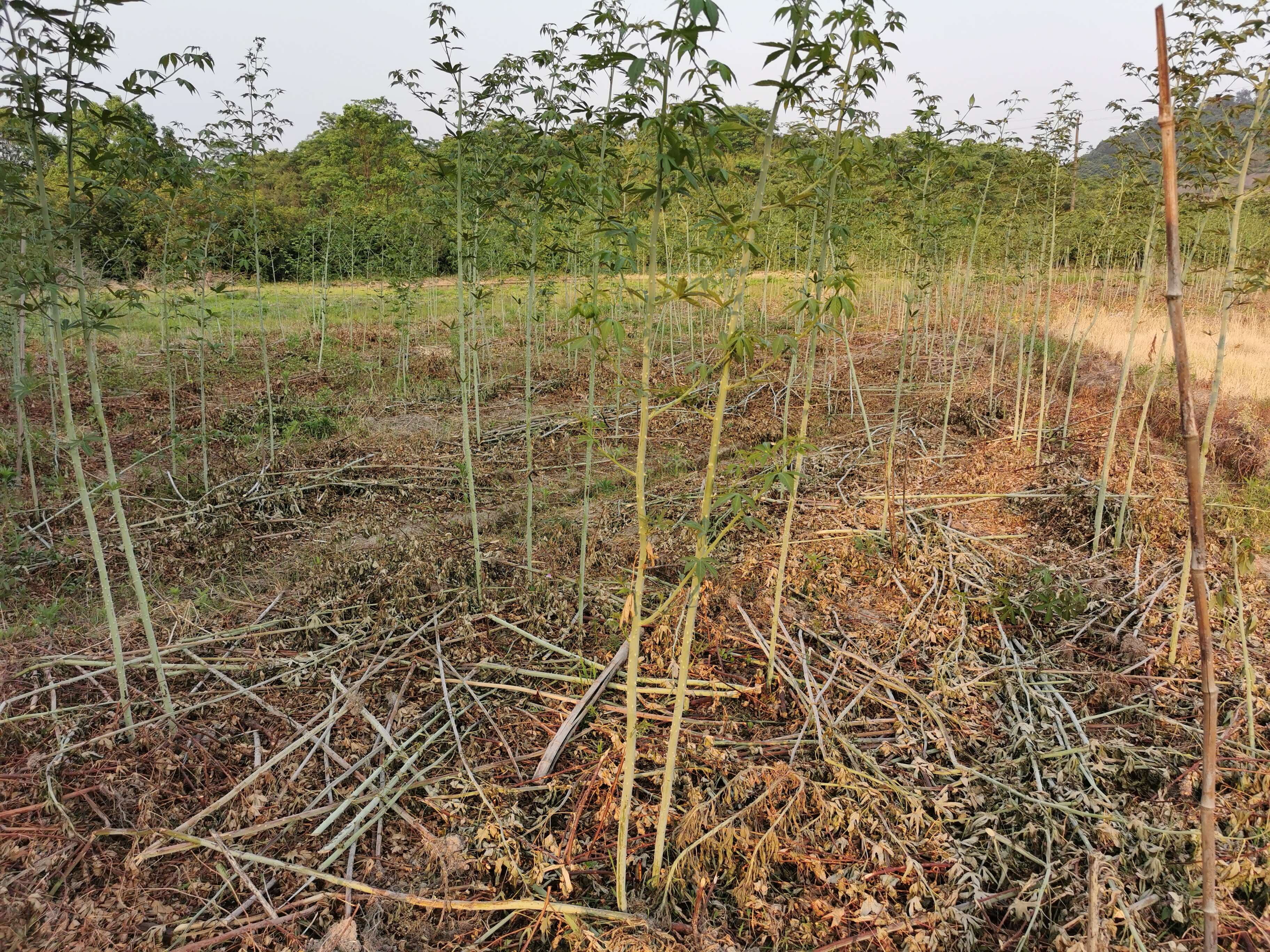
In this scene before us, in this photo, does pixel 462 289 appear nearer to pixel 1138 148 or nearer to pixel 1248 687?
pixel 1248 687

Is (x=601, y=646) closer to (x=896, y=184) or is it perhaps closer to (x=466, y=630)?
(x=466, y=630)

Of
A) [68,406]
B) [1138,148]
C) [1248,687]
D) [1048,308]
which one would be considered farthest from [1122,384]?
[68,406]

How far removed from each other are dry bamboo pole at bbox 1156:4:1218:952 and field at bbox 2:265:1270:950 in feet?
3.89

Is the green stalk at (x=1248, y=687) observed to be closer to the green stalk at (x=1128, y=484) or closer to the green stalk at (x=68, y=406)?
the green stalk at (x=1128, y=484)

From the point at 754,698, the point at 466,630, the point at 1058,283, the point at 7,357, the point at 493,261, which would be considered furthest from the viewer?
the point at 1058,283

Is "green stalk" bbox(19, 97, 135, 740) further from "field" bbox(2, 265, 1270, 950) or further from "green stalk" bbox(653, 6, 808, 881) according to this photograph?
"green stalk" bbox(653, 6, 808, 881)

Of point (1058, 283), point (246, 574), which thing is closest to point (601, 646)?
point (246, 574)

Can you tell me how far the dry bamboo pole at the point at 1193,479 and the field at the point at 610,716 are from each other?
119cm

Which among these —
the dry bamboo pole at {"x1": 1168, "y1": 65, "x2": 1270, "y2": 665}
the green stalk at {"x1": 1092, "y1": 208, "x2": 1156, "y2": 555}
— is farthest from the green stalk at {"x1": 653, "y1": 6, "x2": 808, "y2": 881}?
the green stalk at {"x1": 1092, "y1": 208, "x2": 1156, "y2": 555}

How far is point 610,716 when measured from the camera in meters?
4.32

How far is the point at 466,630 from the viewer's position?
5.03 metres

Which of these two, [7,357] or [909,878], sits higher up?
[7,357]

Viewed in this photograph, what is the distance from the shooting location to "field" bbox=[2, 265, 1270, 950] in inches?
124

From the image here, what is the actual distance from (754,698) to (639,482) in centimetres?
246
